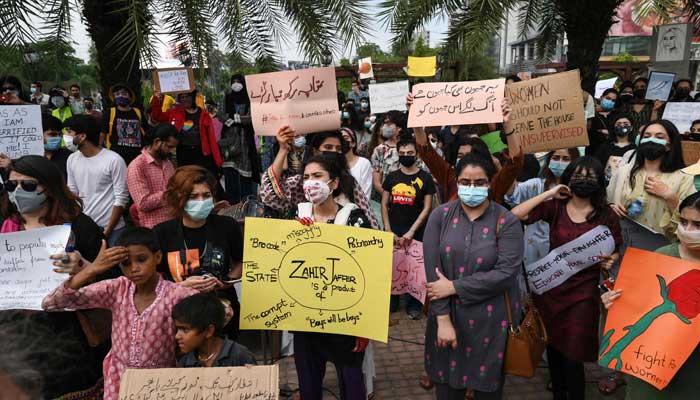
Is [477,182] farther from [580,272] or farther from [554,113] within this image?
[554,113]

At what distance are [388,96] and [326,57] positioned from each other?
9.97 ft

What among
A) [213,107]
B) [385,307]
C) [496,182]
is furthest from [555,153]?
[213,107]

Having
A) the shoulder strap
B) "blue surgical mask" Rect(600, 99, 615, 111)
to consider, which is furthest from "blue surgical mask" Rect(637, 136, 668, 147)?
the shoulder strap

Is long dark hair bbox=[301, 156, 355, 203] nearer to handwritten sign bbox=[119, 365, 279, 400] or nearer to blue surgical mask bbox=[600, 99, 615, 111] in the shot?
handwritten sign bbox=[119, 365, 279, 400]

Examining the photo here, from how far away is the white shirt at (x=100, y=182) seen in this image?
4445 mm

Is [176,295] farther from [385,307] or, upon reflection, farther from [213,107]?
[213,107]

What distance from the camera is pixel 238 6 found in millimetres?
5355

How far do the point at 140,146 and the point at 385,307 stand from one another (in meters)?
4.92

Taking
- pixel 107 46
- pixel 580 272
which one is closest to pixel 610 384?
pixel 580 272

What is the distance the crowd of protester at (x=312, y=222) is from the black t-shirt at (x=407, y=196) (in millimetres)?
790

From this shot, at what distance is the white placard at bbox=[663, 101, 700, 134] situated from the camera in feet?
20.6

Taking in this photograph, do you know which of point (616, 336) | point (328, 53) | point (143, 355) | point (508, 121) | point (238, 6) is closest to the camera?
point (143, 355)

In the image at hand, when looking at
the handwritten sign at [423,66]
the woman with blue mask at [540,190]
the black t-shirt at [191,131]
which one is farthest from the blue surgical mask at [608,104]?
the black t-shirt at [191,131]

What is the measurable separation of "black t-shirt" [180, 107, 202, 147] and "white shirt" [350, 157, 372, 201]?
2.96 meters
